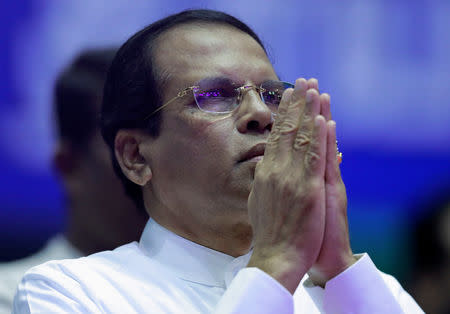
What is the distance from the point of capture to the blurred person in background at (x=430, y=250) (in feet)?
11.3

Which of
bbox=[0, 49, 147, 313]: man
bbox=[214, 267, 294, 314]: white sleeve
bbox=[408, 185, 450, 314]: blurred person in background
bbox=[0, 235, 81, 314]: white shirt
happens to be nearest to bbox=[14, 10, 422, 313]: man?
bbox=[214, 267, 294, 314]: white sleeve

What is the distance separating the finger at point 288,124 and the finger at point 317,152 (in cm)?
7

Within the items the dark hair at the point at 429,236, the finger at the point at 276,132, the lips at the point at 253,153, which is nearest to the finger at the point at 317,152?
the finger at the point at 276,132

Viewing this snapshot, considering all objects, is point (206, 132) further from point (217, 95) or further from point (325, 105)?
point (325, 105)

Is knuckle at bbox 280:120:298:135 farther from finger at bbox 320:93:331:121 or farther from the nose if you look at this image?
the nose

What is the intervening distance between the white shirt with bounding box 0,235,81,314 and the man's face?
918 mm

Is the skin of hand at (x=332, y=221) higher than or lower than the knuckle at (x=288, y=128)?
lower

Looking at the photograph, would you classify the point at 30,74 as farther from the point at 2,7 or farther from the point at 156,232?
the point at 156,232

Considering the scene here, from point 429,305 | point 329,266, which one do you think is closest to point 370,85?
point 429,305

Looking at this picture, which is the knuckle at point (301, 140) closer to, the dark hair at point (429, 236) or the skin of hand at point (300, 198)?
the skin of hand at point (300, 198)

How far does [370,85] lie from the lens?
3.62m

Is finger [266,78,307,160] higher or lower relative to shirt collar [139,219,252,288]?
higher

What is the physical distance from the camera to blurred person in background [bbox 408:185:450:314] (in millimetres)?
3451

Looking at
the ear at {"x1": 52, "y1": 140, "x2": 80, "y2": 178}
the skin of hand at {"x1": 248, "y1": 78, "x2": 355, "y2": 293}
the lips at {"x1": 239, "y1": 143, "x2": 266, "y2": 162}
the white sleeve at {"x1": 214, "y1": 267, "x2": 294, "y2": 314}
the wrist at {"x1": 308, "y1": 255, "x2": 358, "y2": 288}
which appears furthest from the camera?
the ear at {"x1": 52, "y1": 140, "x2": 80, "y2": 178}
